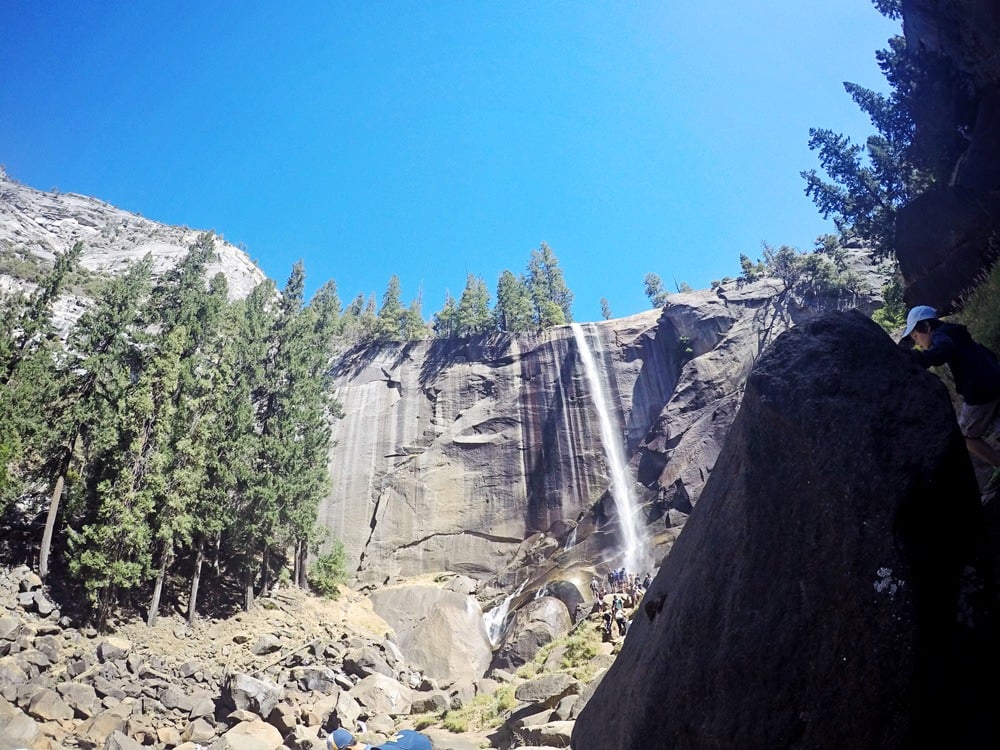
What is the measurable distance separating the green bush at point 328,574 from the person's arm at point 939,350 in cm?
3762

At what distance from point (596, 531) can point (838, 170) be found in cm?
2577

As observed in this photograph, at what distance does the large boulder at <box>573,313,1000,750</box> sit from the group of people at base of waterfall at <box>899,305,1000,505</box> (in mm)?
1027

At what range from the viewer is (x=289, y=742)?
1764 cm

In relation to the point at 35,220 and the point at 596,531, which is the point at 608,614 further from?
the point at 35,220

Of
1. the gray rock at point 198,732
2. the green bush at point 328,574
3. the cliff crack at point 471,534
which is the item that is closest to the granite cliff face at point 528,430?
the cliff crack at point 471,534

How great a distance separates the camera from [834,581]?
3.30 metres

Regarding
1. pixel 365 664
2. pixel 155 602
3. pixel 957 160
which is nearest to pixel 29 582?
pixel 155 602

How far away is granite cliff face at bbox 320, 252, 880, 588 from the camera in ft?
147

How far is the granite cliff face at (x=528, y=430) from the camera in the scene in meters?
44.9

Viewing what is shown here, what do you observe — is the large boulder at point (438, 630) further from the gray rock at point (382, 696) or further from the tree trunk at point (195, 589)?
the tree trunk at point (195, 589)

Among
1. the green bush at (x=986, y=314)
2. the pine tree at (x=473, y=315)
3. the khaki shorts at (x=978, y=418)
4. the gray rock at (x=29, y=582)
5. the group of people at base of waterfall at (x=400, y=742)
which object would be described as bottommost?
the group of people at base of waterfall at (x=400, y=742)

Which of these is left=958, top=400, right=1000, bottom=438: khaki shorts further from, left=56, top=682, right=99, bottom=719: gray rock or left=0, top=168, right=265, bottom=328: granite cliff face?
left=0, top=168, right=265, bottom=328: granite cliff face

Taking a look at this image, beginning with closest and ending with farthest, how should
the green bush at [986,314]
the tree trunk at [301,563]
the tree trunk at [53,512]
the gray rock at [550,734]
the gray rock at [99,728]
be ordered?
the green bush at [986,314], the gray rock at [550,734], the gray rock at [99,728], the tree trunk at [53,512], the tree trunk at [301,563]

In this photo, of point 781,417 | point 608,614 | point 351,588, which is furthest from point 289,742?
point 351,588
